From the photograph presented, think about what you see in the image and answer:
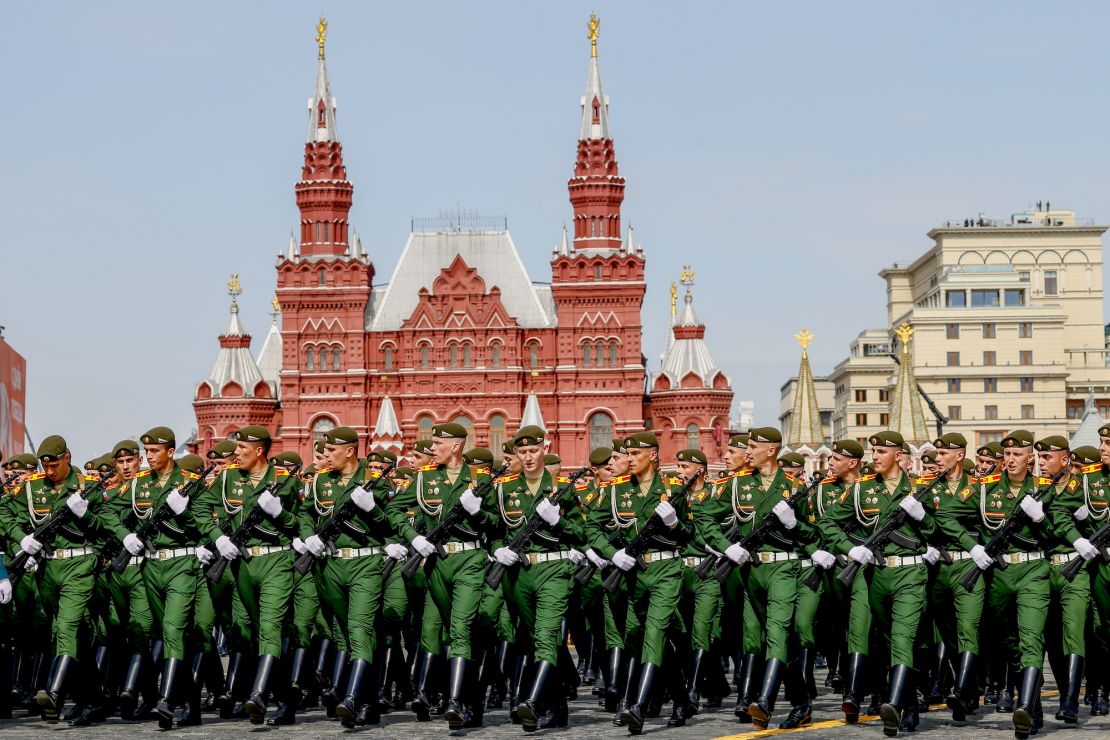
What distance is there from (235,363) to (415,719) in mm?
74849

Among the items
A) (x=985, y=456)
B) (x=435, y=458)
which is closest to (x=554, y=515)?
(x=435, y=458)

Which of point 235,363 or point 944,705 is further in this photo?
point 235,363

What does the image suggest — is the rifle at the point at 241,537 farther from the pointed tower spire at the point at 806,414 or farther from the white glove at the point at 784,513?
the pointed tower spire at the point at 806,414

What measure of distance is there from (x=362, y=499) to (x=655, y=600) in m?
2.21

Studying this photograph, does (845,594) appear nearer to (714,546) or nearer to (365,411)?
(714,546)

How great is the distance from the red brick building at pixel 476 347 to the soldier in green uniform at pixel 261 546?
6738 cm

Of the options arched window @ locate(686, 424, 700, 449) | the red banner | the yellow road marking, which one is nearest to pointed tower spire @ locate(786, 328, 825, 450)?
arched window @ locate(686, 424, 700, 449)

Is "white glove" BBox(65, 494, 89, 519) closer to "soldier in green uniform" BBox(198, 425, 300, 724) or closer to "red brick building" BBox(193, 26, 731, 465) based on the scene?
"soldier in green uniform" BBox(198, 425, 300, 724)

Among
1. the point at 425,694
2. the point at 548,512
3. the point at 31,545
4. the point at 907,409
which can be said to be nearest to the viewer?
the point at 548,512

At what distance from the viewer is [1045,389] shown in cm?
9912

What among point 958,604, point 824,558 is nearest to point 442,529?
point 824,558

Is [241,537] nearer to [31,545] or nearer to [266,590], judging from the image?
[266,590]

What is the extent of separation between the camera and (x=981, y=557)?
13.3m

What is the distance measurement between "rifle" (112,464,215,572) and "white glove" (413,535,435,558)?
173 centimetres
